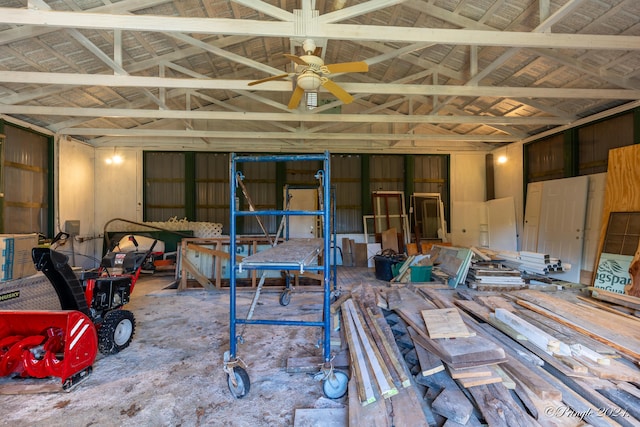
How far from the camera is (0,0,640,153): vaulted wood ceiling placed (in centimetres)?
337

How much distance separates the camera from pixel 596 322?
3.06 meters

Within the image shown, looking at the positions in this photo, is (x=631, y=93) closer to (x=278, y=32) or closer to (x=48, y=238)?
(x=278, y=32)

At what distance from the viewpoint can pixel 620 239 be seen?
15.9 feet

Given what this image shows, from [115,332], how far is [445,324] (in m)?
3.18

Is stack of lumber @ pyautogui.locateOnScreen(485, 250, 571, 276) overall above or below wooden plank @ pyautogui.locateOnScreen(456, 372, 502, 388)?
above

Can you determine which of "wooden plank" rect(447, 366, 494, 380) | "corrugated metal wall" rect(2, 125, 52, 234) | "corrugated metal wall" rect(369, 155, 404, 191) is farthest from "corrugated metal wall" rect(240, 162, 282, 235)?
"wooden plank" rect(447, 366, 494, 380)

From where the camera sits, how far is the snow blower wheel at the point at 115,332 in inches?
114

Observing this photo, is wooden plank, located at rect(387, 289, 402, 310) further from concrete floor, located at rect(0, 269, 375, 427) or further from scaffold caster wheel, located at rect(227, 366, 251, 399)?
scaffold caster wheel, located at rect(227, 366, 251, 399)

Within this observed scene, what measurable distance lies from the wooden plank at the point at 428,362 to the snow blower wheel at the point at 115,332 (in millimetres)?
2862

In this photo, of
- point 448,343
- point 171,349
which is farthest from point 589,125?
point 171,349

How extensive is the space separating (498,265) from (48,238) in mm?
9331

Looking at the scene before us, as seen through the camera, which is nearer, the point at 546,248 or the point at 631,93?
the point at 631,93

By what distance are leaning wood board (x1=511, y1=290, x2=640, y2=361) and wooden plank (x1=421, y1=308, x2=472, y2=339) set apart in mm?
1144

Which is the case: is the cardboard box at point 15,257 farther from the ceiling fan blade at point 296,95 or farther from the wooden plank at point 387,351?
the wooden plank at point 387,351
